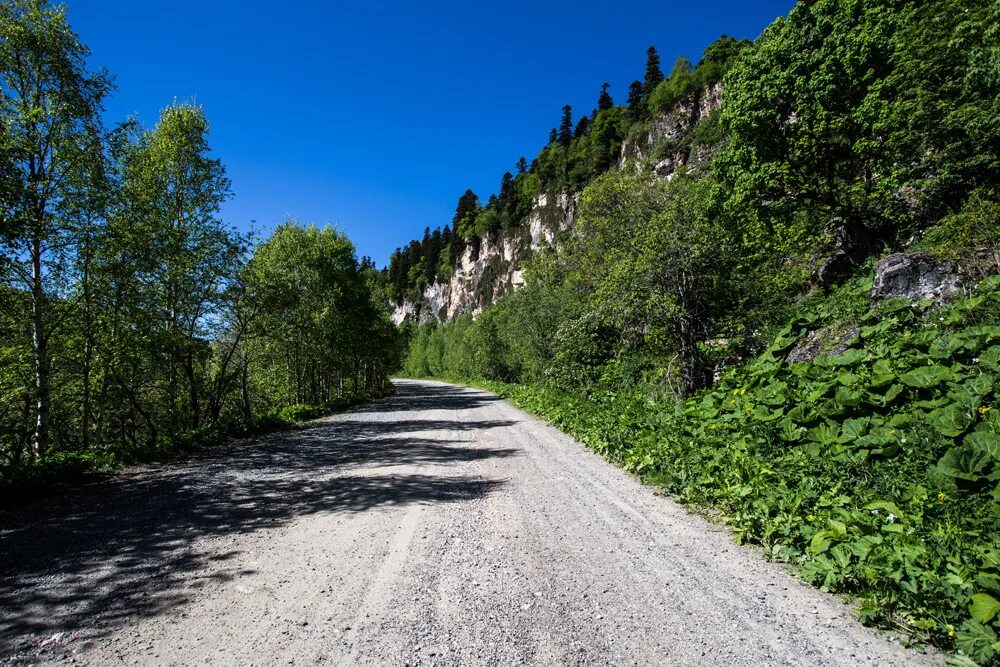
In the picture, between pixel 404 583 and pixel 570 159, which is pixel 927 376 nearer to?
pixel 404 583

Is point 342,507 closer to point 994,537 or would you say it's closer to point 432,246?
point 994,537

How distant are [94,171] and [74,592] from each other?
852 cm

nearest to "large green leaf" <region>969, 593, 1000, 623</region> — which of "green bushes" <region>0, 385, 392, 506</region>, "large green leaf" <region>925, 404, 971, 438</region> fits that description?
"large green leaf" <region>925, 404, 971, 438</region>

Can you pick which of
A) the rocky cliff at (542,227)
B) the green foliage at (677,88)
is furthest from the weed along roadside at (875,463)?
the green foliage at (677,88)

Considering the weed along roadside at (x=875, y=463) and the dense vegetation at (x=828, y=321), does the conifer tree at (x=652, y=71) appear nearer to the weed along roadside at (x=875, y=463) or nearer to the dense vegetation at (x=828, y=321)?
the dense vegetation at (x=828, y=321)

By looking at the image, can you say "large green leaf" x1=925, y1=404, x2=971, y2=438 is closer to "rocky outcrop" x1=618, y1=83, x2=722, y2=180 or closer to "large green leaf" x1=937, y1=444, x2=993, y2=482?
"large green leaf" x1=937, y1=444, x2=993, y2=482

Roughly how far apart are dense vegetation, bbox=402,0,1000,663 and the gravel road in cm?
57

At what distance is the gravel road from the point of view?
9.10 ft

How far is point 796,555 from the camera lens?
Answer: 372 cm

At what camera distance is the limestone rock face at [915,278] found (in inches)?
312

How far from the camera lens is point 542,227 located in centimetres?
7206

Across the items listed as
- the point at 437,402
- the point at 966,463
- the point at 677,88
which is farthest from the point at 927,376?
the point at 677,88

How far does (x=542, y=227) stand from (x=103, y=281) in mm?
66565

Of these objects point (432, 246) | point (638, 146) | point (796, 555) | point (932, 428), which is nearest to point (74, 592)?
point (796, 555)
